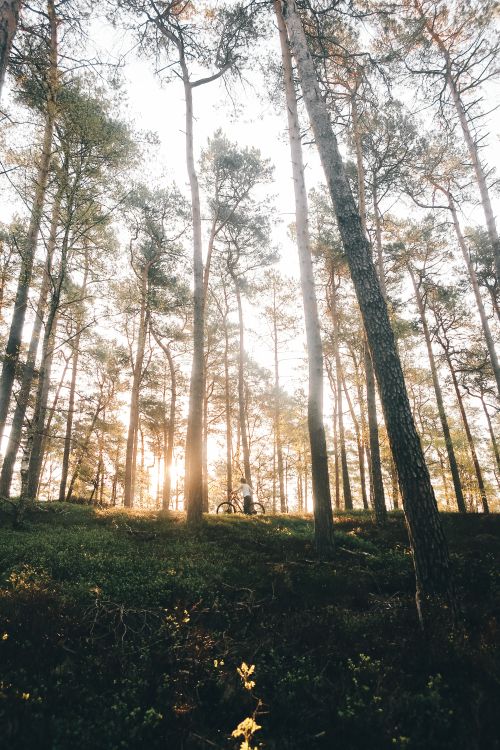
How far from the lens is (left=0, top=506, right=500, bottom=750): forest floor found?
2.69 metres

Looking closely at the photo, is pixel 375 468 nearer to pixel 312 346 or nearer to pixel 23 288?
pixel 312 346

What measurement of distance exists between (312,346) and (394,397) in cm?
326

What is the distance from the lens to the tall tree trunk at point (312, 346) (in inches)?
292

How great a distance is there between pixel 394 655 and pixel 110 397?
1768 centimetres

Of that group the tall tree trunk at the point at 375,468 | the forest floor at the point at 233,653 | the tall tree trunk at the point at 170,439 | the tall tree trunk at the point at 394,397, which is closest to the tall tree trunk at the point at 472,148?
the tall tree trunk at the point at 375,468

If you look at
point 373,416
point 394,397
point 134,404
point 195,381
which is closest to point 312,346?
point 394,397

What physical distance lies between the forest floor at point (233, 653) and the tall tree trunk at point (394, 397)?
2.01ft

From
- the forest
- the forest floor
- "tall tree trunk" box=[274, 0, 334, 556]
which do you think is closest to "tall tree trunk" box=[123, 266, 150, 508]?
the forest

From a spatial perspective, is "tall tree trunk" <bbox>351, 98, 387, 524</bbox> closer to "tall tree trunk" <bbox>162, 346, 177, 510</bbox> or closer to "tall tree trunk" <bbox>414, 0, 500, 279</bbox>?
"tall tree trunk" <bbox>414, 0, 500, 279</bbox>

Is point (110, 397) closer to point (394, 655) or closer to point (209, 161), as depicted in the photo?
point (209, 161)

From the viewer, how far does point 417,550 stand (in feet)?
15.0

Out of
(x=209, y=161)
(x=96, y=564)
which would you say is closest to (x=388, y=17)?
(x=209, y=161)

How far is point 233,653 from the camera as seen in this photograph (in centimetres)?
371

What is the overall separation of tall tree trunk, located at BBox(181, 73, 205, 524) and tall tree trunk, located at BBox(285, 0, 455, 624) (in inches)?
202
